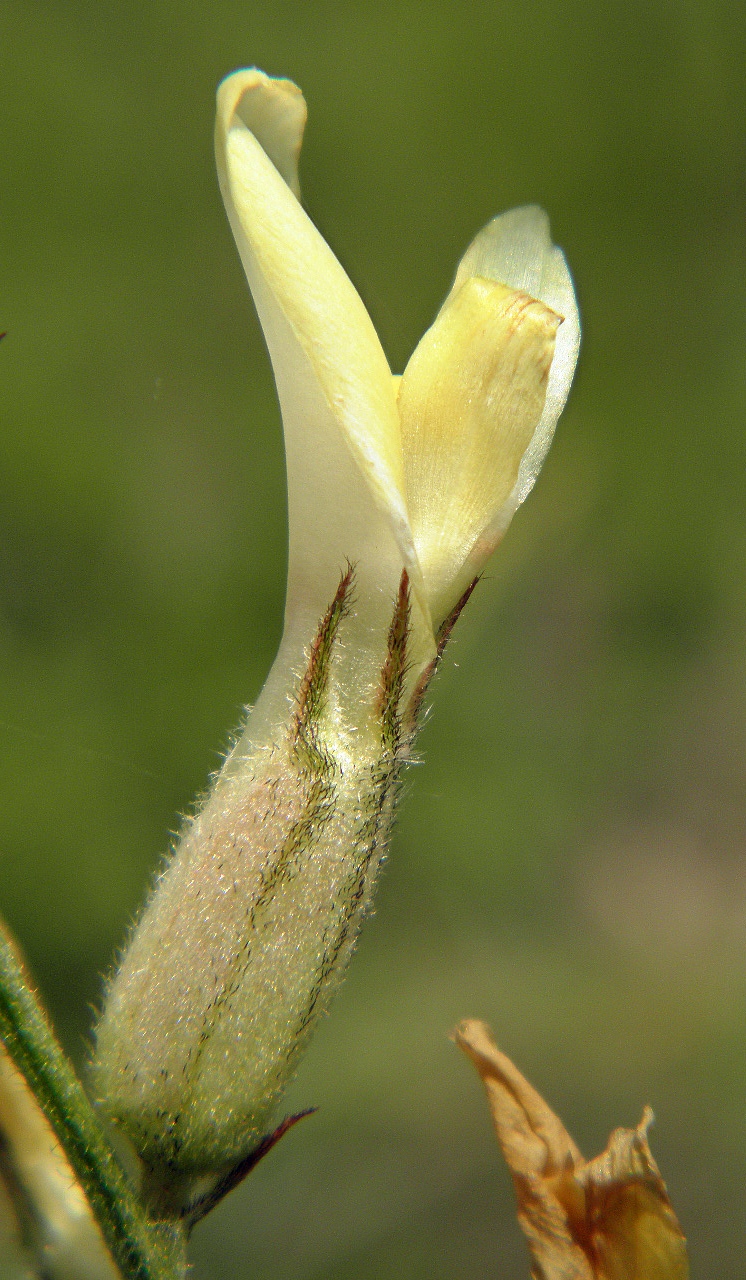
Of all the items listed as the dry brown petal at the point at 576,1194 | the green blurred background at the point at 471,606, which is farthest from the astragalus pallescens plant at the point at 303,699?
the green blurred background at the point at 471,606

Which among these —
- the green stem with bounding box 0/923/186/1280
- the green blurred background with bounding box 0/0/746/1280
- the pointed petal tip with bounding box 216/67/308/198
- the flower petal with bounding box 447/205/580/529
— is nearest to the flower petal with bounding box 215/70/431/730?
A: the pointed petal tip with bounding box 216/67/308/198

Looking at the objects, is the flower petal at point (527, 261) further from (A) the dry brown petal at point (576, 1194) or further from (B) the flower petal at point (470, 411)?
(A) the dry brown petal at point (576, 1194)

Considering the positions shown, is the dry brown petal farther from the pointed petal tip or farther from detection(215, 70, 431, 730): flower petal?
the pointed petal tip

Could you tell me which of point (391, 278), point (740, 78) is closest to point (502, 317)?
point (391, 278)

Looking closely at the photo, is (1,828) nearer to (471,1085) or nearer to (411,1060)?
(411,1060)

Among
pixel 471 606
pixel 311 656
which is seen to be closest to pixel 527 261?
pixel 311 656

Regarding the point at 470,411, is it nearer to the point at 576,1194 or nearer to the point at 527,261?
the point at 527,261

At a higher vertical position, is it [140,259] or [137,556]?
[140,259]
